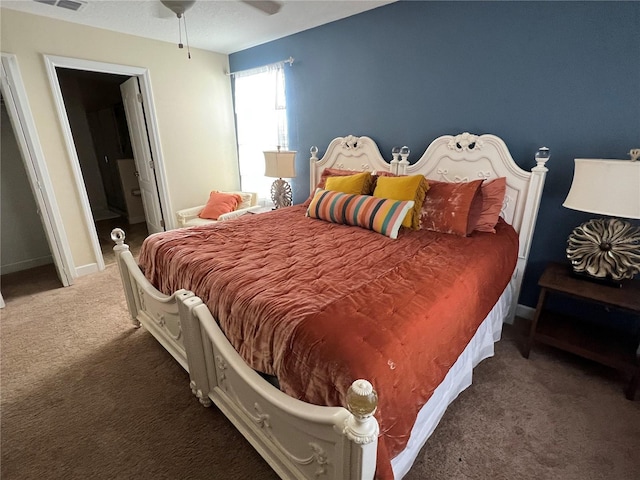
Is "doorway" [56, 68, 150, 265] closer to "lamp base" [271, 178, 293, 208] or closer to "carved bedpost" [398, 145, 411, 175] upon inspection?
"lamp base" [271, 178, 293, 208]

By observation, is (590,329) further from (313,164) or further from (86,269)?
(86,269)

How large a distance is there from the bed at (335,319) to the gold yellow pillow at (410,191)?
0.13 metres

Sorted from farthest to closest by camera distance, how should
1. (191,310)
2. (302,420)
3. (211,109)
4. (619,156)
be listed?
(211,109) < (619,156) < (191,310) < (302,420)

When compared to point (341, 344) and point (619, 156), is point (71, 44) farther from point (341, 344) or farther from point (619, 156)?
point (619, 156)

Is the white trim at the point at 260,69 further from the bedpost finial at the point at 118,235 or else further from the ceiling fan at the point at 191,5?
the bedpost finial at the point at 118,235

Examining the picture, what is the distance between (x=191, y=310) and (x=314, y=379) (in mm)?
719

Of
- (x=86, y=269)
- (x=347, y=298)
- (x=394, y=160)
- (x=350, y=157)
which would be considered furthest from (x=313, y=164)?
(x=86, y=269)

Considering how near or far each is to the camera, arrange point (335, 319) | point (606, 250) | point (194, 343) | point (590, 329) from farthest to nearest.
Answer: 1. point (590, 329)
2. point (606, 250)
3. point (194, 343)
4. point (335, 319)

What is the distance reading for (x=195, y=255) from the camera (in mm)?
1822

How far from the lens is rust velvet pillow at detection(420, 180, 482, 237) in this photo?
6.79ft

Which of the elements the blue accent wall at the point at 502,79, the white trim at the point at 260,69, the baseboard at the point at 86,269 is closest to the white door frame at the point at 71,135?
the baseboard at the point at 86,269

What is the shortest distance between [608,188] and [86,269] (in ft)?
14.6

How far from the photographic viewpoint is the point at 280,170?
3.37 meters

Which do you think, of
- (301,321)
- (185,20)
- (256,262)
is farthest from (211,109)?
(301,321)
